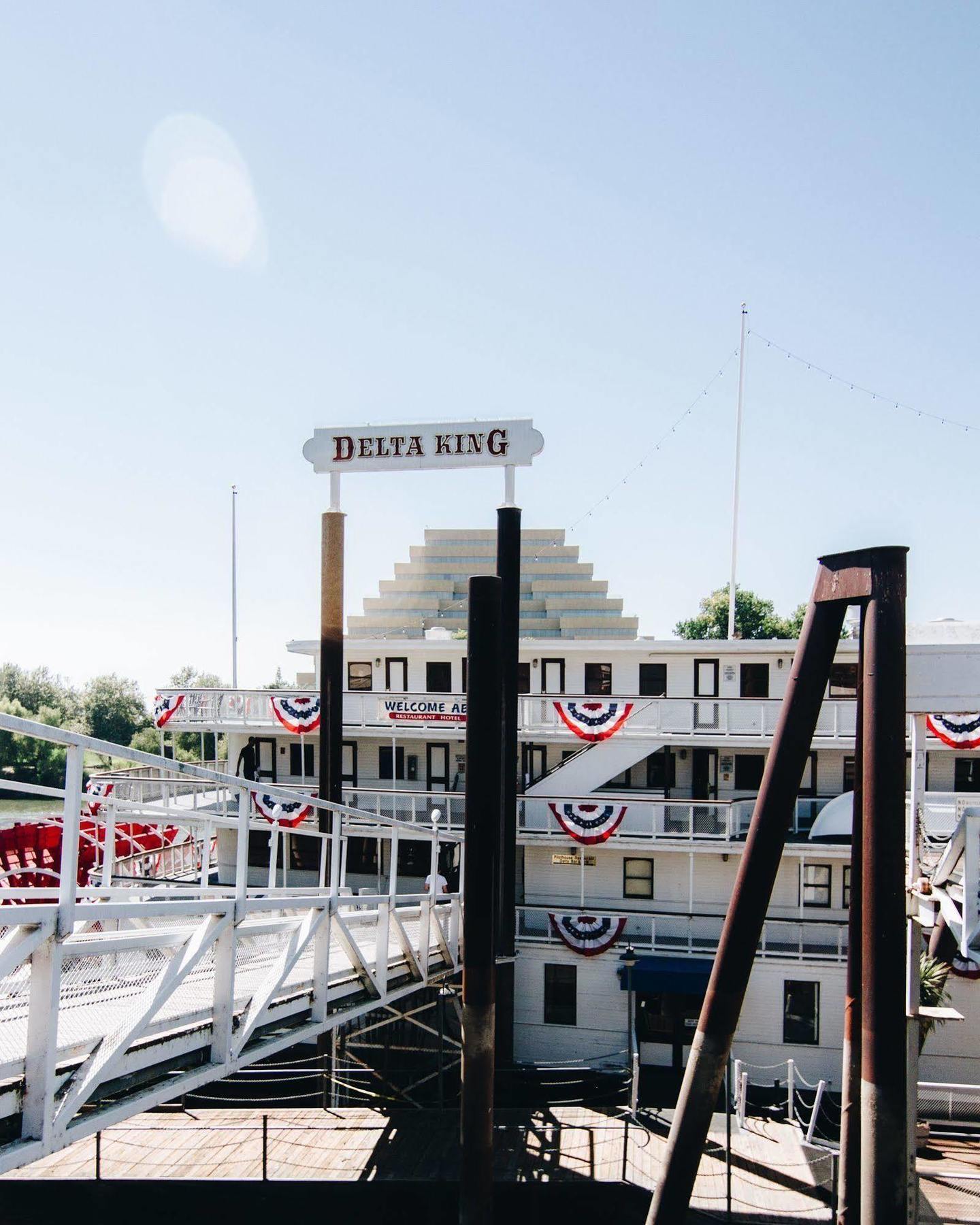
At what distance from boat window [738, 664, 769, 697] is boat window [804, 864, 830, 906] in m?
4.50

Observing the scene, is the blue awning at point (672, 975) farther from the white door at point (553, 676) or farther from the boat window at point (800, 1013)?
the white door at point (553, 676)

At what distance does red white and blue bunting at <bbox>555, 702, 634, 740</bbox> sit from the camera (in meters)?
19.0

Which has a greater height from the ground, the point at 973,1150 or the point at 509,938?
the point at 509,938

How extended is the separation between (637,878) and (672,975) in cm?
263

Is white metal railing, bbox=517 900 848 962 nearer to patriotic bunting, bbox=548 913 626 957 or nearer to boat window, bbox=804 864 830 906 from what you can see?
patriotic bunting, bbox=548 913 626 957

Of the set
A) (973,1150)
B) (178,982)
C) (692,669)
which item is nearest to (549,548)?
(692,669)

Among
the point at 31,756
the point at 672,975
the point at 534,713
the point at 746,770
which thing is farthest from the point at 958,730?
the point at 31,756

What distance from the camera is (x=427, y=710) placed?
2066cm

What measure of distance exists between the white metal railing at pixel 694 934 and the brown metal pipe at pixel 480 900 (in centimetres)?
816

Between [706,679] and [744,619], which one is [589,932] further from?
[744,619]

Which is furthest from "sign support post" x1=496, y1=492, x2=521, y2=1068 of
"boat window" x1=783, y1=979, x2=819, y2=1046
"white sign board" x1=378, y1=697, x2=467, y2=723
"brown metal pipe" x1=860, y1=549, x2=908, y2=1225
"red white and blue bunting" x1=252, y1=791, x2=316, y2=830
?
"brown metal pipe" x1=860, y1=549, x2=908, y2=1225

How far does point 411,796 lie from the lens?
19.8m

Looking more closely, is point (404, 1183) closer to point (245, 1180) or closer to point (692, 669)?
point (245, 1180)

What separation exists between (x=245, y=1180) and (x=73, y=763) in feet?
34.8
